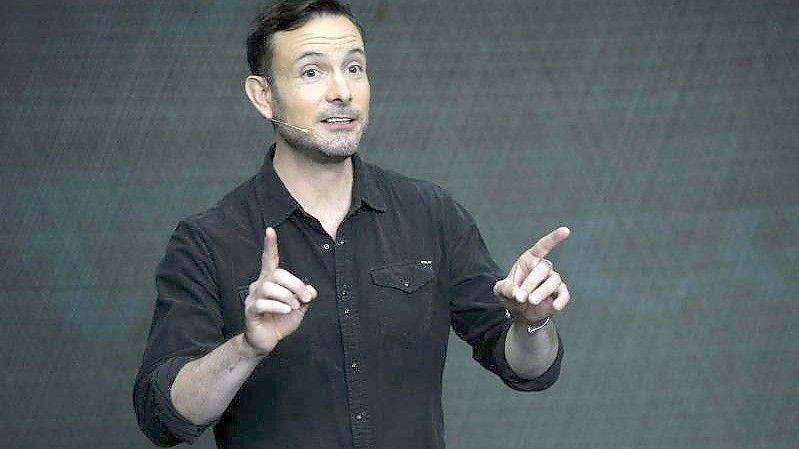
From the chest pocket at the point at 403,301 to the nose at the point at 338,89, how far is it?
0.92 feet

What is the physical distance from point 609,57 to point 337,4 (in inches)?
46.1

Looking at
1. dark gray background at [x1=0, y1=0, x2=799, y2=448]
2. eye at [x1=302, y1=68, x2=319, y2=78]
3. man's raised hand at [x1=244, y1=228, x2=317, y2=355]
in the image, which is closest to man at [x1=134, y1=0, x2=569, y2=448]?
eye at [x1=302, y1=68, x2=319, y2=78]

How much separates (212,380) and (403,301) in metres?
0.39

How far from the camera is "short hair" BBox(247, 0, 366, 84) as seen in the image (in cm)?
213

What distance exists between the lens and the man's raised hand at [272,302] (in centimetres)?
167

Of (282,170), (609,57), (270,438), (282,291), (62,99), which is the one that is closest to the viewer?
(282,291)

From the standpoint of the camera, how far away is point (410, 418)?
6.68ft

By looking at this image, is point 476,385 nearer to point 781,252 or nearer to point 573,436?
point 573,436

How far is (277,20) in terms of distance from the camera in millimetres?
2141

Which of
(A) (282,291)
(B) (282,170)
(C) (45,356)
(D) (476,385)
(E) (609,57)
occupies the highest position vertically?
(A) (282,291)

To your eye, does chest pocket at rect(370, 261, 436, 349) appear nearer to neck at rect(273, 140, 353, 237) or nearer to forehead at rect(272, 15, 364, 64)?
neck at rect(273, 140, 353, 237)

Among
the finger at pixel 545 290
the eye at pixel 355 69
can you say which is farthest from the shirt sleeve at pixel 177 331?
the finger at pixel 545 290

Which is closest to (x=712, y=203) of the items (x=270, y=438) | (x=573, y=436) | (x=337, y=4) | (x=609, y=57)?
(x=609, y=57)

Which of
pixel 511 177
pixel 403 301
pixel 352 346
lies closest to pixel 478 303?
Result: pixel 403 301
